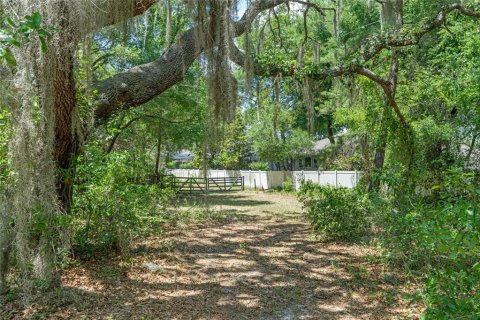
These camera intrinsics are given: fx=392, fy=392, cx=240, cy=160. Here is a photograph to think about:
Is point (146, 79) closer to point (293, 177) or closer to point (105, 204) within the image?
point (105, 204)

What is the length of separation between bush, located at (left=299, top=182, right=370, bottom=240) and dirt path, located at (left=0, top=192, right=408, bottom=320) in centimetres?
34

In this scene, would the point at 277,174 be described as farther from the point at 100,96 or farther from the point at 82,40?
the point at 82,40

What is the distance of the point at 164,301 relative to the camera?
3.82 m

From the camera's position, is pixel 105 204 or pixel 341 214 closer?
pixel 105 204

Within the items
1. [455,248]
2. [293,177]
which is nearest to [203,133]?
[455,248]

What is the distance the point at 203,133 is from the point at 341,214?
267 centimetres

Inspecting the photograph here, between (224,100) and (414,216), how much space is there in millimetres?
2765

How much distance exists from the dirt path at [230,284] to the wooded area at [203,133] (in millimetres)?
303

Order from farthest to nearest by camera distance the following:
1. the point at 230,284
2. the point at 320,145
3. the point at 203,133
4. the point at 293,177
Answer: the point at 320,145
the point at 293,177
the point at 203,133
the point at 230,284

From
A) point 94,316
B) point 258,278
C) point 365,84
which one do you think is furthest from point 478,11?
point 94,316

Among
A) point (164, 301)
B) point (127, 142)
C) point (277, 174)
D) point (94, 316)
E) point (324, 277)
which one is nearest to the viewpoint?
point (94, 316)

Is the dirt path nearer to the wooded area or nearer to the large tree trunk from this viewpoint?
the wooded area

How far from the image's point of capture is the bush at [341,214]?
21.1ft

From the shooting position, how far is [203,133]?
664 cm
